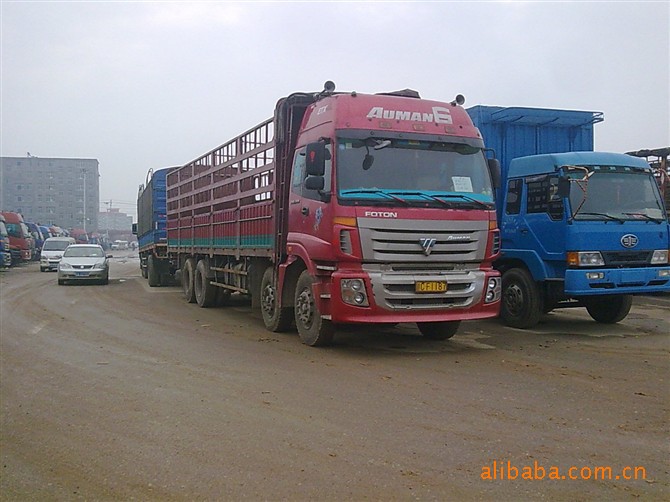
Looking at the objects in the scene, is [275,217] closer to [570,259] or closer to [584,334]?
[570,259]

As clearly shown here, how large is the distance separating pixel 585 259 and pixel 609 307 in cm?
219

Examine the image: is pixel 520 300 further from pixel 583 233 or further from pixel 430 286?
pixel 430 286

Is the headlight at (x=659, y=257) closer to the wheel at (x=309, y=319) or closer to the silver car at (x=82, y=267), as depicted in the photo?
the wheel at (x=309, y=319)

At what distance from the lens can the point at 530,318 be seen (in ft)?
32.4

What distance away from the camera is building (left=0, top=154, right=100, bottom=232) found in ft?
221

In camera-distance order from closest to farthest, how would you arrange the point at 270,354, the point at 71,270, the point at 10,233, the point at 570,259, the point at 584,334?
the point at 270,354, the point at 570,259, the point at 584,334, the point at 71,270, the point at 10,233

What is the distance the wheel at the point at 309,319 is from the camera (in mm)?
8109

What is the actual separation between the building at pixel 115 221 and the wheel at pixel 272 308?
10703cm

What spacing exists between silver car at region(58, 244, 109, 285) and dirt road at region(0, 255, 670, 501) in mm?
11561

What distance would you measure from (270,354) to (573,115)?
746 centimetres

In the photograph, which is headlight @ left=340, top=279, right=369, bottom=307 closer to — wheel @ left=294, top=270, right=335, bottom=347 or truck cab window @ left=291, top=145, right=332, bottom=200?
wheel @ left=294, top=270, right=335, bottom=347

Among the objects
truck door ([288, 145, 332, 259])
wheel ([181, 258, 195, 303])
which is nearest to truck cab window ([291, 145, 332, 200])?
truck door ([288, 145, 332, 259])

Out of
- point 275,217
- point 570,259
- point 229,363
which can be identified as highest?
point 275,217

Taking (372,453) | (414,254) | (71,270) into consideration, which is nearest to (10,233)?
(71,270)
